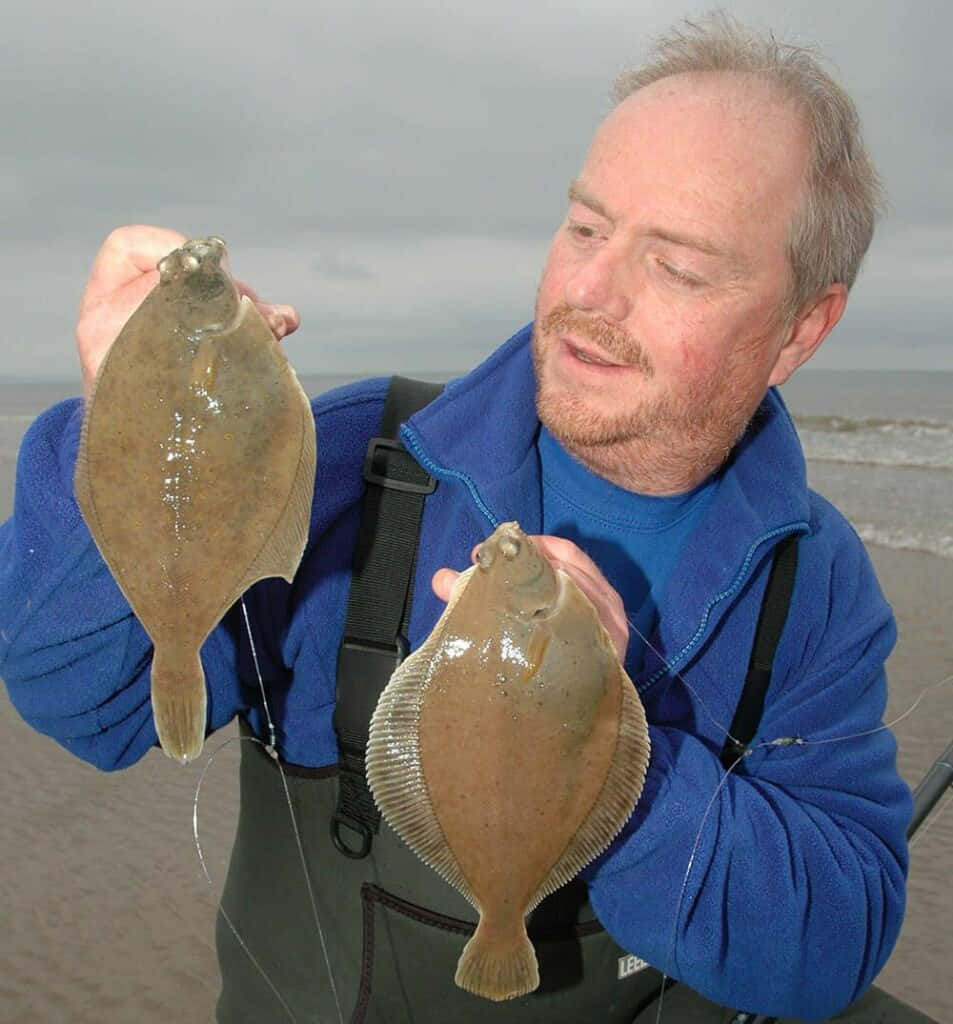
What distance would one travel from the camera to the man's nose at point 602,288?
8.06 feet

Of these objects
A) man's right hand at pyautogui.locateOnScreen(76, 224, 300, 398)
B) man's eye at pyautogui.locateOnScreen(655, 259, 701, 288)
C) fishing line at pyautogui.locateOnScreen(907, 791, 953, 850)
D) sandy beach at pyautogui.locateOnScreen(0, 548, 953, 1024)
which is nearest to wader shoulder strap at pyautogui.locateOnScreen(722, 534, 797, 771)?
man's eye at pyautogui.locateOnScreen(655, 259, 701, 288)

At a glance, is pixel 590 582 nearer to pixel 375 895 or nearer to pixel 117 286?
pixel 117 286

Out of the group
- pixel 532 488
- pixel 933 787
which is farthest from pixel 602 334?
pixel 933 787

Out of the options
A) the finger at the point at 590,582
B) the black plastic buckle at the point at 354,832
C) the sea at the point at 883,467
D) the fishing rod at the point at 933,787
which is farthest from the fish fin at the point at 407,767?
the sea at the point at 883,467

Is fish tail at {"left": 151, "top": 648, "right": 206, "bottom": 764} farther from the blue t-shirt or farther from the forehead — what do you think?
the forehead

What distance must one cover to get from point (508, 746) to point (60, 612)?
0.91m

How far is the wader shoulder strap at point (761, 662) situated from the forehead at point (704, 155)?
946 mm

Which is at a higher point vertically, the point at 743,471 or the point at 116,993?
the point at 743,471

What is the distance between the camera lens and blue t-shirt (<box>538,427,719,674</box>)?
276 cm

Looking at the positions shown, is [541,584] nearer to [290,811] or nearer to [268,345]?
[268,345]

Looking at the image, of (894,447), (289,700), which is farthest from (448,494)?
(894,447)

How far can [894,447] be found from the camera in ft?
63.2

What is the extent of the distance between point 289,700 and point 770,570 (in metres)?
1.34

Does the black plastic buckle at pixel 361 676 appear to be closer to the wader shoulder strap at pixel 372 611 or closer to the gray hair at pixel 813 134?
the wader shoulder strap at pixel 372 611
